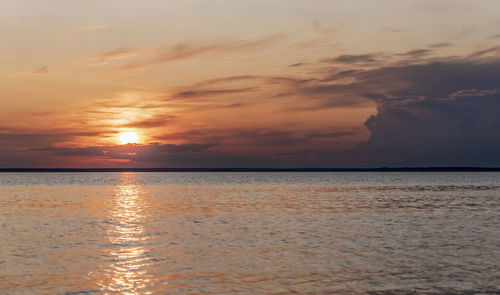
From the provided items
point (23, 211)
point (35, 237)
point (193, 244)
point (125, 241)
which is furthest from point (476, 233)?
point (23, 211)

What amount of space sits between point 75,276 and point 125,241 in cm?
1042

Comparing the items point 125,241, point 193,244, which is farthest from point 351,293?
point 125,241

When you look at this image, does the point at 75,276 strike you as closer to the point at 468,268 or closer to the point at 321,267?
the point at 321,267

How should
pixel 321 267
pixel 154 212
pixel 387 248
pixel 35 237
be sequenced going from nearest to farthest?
pixel 321 267
pixel 387 248
pixel 35 237
pixel 154 212

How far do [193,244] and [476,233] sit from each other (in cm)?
1895

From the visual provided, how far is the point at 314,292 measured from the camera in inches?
762

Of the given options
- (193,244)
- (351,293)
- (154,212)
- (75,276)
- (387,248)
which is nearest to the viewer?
(351,293)

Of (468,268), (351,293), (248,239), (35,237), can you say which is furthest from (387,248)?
(35,237)

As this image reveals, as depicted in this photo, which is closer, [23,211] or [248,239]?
[248,239]

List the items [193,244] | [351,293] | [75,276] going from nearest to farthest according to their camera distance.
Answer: [351,293] → [75,276] → [193,244]

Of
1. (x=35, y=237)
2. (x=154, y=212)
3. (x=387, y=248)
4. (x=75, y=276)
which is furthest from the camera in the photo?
(x=154, y=212)

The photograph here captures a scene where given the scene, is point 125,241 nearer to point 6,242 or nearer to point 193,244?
point 193,244

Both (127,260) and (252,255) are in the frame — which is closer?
(127,260)

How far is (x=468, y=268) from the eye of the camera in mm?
23281
